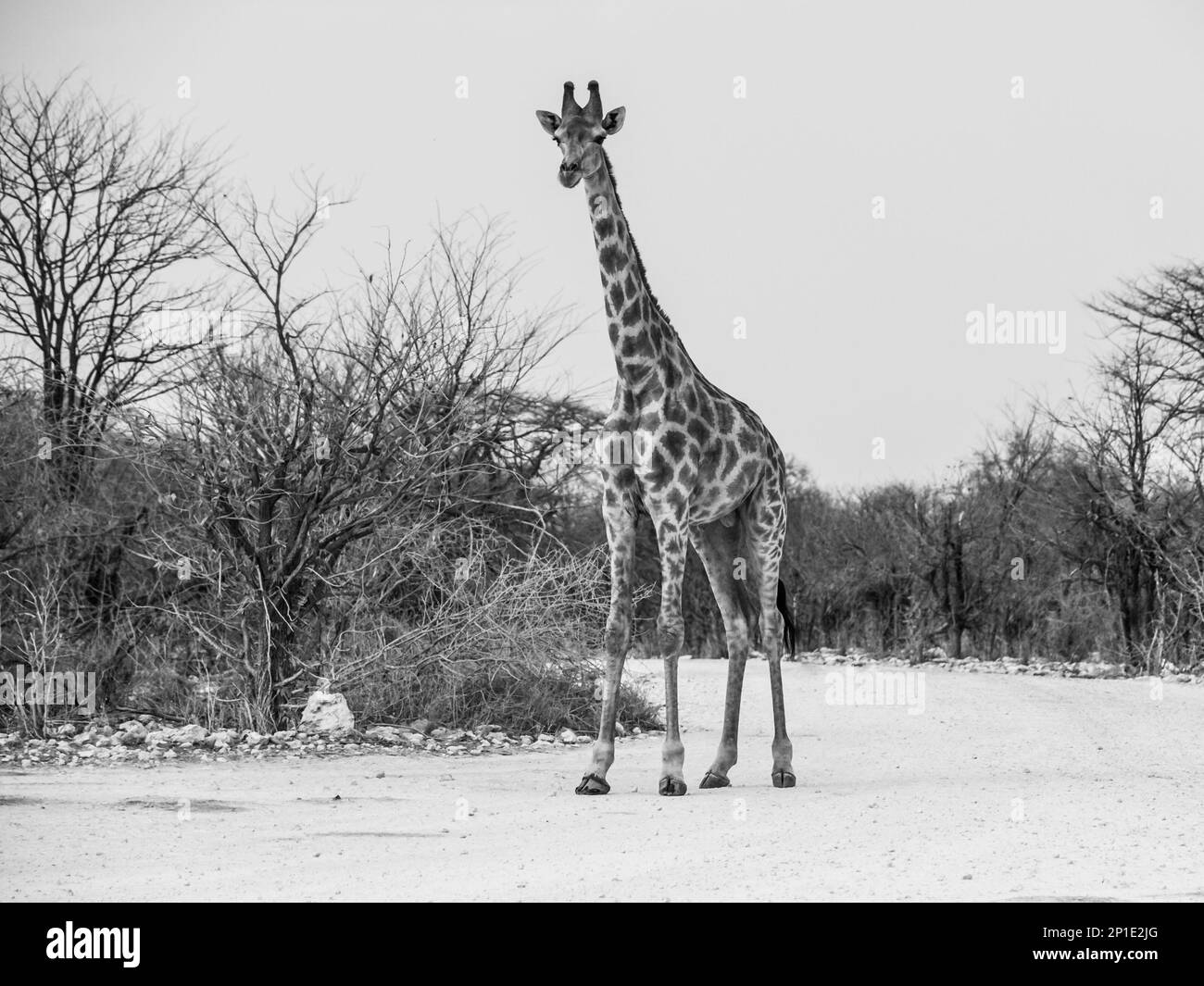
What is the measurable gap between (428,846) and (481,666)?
483 centimetres

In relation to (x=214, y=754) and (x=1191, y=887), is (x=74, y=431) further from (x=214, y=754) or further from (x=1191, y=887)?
(x=1191, y=887)

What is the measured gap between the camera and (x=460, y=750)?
10.6m

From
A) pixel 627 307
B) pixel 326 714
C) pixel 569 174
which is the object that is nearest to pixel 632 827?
pixel 627 307

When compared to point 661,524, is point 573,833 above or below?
below

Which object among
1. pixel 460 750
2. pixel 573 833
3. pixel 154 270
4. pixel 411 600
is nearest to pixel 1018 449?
pixel 154 270

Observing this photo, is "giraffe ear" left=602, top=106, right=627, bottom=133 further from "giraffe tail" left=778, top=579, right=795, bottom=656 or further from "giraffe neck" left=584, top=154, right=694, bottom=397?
"giraffe tail" left=778, top=579, right=795, bottom=656

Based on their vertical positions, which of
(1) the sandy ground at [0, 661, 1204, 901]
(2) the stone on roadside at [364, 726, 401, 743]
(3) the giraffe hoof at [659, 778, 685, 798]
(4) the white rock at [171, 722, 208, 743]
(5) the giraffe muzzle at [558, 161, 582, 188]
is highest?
(5) the giraffe muzzle at [558, 161, 582, 188]

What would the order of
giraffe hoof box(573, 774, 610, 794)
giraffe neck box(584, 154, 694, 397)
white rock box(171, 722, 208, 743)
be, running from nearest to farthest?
giraffe hoof box(573, 774, 610, 794) → giraffe neck box(584, 154, 694, 397) → white rock box(171, 722, 208, 743)

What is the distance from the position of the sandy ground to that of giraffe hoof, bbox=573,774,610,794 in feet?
0.33

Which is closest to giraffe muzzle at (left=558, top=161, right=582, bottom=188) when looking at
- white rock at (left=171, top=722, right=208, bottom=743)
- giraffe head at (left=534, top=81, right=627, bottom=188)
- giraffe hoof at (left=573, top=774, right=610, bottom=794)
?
giraffe head at (left=534, top=81, right=627, bottom=188)

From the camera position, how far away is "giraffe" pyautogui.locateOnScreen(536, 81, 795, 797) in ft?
27.9

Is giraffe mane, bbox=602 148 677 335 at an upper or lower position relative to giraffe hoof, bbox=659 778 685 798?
upper

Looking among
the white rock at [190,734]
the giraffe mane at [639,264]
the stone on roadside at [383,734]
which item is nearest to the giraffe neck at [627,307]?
the giraffe mane at [639,264]

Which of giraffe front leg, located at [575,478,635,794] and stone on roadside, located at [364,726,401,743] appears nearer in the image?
giraffe front leg, located at [575,478,635,794]
